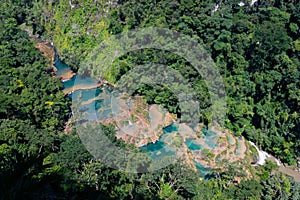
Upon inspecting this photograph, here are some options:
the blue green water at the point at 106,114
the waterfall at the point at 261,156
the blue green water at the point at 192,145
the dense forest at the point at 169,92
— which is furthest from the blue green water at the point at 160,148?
the waterfall at the point at 261,156

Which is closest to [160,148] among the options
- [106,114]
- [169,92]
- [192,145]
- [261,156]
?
[192,145]

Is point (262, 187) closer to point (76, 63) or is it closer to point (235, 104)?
point (235, 104)

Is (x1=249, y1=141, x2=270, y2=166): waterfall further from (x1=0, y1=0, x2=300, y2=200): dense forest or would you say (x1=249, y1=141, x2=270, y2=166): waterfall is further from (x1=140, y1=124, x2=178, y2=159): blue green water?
(x1=140, y1=124, x2=178, y2=159): blue green water

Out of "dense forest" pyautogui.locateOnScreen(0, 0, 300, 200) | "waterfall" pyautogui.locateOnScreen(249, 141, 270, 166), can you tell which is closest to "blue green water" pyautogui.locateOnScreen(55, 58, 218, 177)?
"dense forest" pyautogui.locateOnScreen(0, 0, 300, 200)

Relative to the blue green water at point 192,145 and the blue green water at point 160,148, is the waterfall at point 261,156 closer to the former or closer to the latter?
the blue green water at point 192,145

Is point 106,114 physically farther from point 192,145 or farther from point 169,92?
point 192,145

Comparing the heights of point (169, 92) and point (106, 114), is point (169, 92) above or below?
above

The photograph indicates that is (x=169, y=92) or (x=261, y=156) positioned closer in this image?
(x=261, y=156)

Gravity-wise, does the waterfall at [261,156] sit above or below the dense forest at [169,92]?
below
